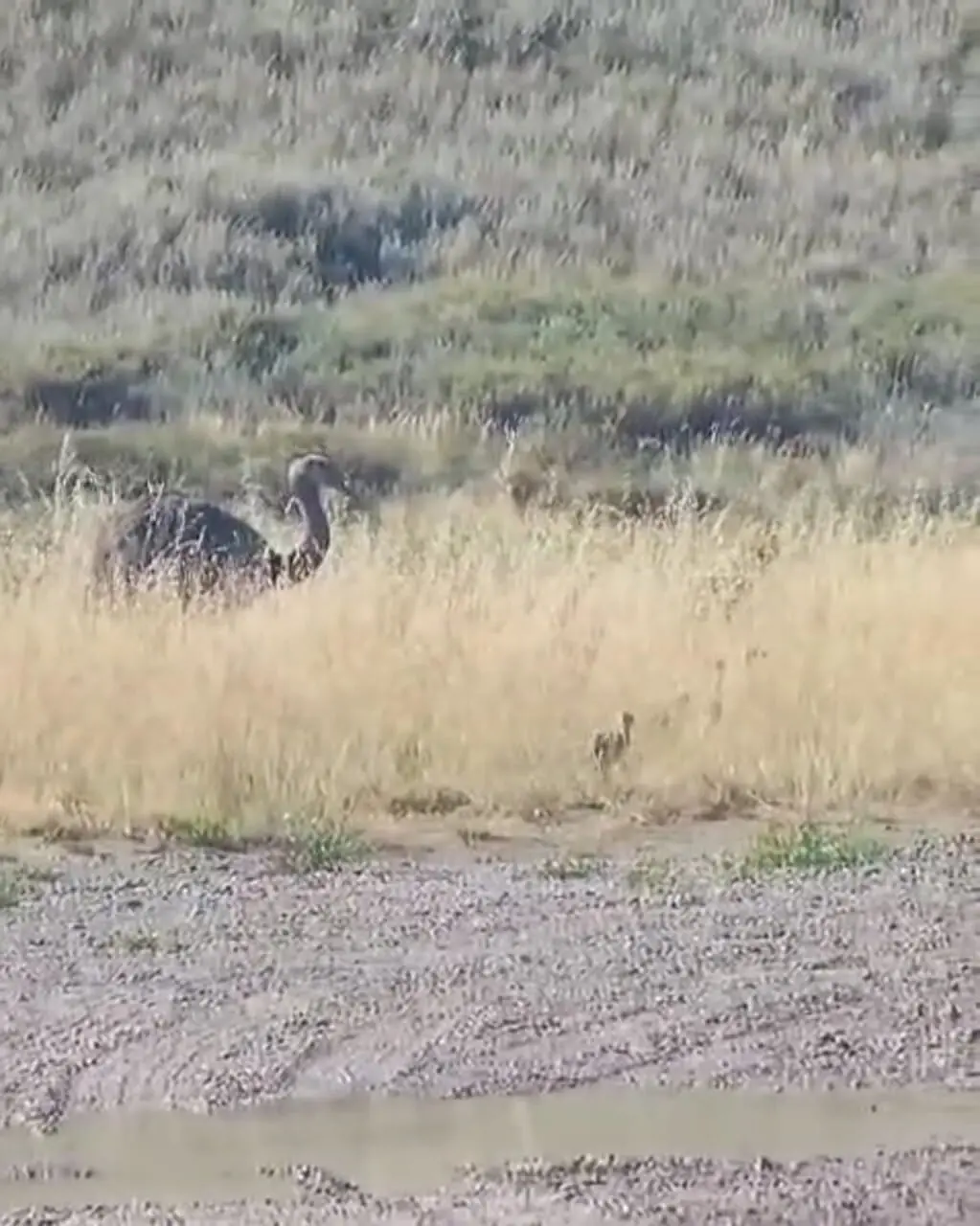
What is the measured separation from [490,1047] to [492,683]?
5.27m

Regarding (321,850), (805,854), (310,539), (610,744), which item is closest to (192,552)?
(310,539)

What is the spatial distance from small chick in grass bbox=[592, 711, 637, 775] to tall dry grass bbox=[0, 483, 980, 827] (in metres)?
0.06

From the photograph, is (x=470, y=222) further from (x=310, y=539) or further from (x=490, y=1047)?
(x=490, y=1047)

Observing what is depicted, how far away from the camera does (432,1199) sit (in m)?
6.13

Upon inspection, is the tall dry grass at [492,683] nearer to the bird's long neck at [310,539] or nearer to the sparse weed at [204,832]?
the sparse weed at [204,832]

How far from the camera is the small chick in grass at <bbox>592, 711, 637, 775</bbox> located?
12.0 metres

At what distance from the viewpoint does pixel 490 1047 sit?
7.43m

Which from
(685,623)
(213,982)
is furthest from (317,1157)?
(685,623)

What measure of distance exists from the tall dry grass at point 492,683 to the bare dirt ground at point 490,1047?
161 centimetres

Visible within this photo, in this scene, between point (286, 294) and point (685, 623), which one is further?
point (286, 294)

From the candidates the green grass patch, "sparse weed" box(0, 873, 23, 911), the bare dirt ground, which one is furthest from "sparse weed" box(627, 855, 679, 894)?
the green grass patch

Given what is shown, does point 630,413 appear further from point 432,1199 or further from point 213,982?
point 432,1199

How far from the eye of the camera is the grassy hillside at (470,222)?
1062 inches

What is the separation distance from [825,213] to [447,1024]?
2588cm
